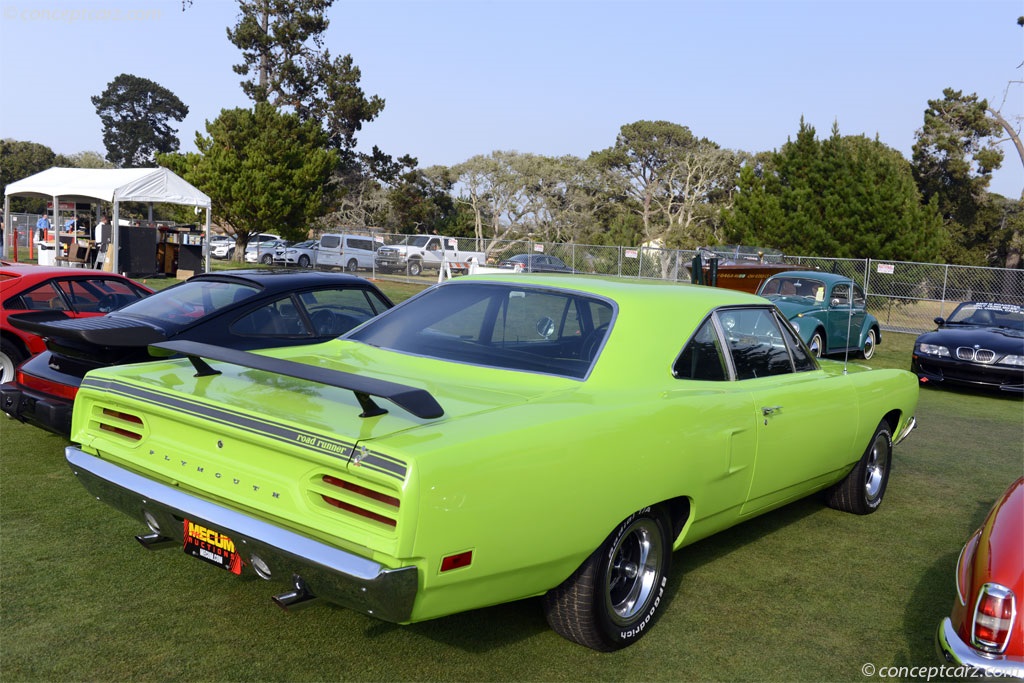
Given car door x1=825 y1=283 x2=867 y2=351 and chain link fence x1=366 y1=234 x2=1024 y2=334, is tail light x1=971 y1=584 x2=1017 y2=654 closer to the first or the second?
car door x1=825 y1=283 x2=867 y2=351

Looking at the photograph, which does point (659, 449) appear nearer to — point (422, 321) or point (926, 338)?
point (422, 321)

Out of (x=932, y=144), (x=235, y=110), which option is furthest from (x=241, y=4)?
(x=932, y=144)

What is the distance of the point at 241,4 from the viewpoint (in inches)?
1882

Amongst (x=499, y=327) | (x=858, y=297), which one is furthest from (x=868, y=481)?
(x=858, y=297)

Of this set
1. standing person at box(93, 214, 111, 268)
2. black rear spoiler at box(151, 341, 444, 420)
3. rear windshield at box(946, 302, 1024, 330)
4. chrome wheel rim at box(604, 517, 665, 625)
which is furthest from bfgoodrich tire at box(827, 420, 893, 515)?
standing person at box(93, 214, 111, 268)

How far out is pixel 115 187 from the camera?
17750 millimetres

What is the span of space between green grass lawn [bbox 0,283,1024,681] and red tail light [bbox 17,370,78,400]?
0.63 metres

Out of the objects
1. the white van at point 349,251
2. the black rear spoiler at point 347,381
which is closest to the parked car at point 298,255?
the white van at point 349,251

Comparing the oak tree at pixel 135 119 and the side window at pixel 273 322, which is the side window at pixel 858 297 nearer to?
the side window at pixel 273 322

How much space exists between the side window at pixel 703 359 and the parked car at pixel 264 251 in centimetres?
3353

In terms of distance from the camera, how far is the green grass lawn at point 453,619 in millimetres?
3268

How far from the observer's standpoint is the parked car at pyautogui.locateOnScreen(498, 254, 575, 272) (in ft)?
85.6

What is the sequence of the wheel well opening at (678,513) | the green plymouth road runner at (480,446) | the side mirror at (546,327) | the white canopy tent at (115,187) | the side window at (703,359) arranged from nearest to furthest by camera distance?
the green plymouth road runner at (480,446)
the wheel well opening at (678,513)
the side window at (703,359)
the side mirror at (546,327)
the white canopy tent at (115,187)

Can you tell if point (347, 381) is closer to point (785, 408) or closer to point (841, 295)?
point (785, 408)
